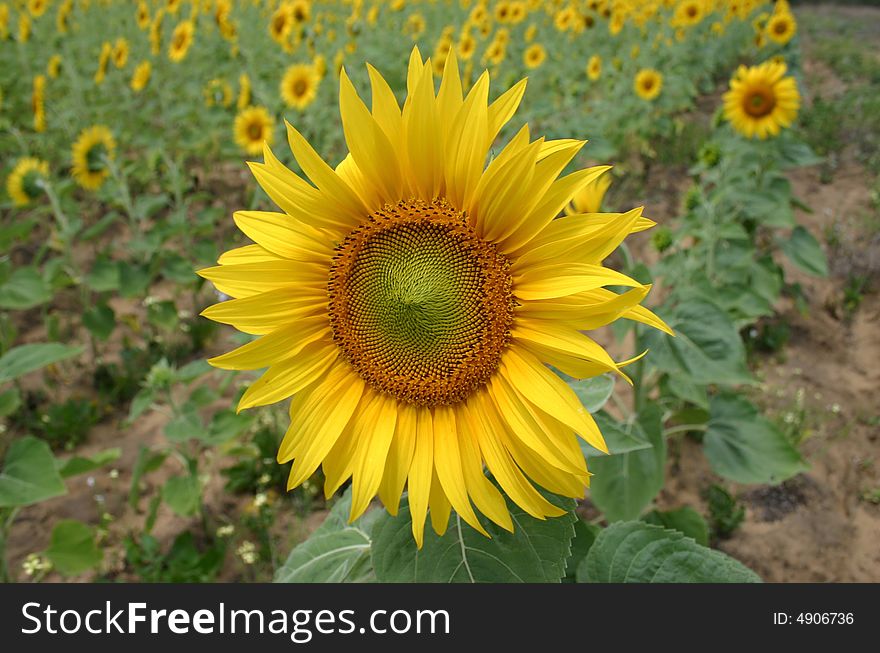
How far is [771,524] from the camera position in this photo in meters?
3.08

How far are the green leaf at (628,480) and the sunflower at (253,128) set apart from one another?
12.9 ft

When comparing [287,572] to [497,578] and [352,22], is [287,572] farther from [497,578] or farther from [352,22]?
[352,22]

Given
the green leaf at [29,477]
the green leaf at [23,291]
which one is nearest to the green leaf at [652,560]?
the green leaf at [29,477]

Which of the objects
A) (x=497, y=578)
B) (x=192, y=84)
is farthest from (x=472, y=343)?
(x=192, y=84)

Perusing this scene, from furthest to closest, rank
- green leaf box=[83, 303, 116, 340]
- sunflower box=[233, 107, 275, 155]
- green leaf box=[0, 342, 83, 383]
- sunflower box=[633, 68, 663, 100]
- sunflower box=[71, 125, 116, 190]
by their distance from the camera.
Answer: sunflower box=[633, 68, 663, 100] → sunflower box=[233, 107, 275, 155] → sunflower box=[71, 125, 116, 190] → green leaf box=[83, 303, 116, 340] → green leaf box=[0, 342, 83, 383]

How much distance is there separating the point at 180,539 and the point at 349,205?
2367 mm

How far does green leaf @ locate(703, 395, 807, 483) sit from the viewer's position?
2645 mm

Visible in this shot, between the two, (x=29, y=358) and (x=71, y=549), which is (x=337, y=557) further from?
(x=71, y=549)

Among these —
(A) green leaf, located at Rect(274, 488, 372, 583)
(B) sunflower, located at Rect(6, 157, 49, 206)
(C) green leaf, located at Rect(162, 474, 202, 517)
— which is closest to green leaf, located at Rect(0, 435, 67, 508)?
(C) green leaf, located at Rect(162, 474, 202, 517)

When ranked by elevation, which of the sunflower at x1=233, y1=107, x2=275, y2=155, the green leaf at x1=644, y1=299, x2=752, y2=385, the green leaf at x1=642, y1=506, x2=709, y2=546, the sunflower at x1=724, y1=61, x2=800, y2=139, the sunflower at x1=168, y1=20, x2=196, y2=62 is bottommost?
the green leaf at x1=642, y1=506, x2=709, y2=546

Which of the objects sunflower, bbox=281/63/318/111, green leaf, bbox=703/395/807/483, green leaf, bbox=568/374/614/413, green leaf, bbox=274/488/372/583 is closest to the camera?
green leaf, bbox=568/374/614/413

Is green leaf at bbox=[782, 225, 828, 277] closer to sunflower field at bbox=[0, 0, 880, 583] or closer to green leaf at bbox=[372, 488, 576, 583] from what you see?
sunflower field at bbox=[0, 0, 880, 583]

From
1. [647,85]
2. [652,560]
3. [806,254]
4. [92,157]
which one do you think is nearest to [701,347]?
[652,560]

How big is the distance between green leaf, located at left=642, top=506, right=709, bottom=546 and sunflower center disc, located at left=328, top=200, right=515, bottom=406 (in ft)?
4.96
